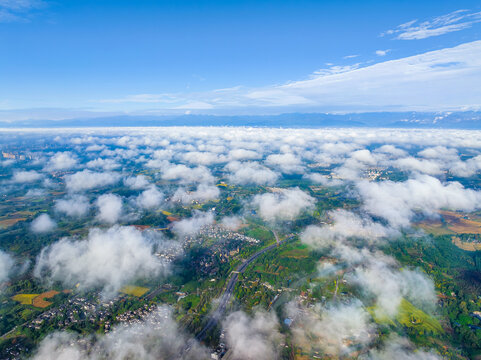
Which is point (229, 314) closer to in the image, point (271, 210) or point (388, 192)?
point (271, 210)

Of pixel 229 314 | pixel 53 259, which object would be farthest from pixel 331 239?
pixel 53 259

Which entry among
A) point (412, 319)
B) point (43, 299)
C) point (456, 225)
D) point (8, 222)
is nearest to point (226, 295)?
point (412, 319)

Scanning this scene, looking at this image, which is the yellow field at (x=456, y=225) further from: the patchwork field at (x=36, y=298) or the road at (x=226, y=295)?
the patchwork field at (x=36, y=298)

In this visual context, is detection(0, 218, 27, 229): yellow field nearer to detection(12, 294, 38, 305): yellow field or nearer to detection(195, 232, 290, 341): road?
detection(12, 294, 38, 305): yellow field

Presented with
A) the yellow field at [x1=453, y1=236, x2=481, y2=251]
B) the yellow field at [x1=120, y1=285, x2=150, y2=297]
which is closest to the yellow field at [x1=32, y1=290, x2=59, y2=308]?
the yellow field at [x1=120, y1=285, x2=150, y2=297]

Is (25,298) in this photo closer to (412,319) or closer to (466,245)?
(412,319)

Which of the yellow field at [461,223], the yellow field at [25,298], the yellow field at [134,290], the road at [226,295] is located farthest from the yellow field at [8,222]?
the yellow field at [461,223]

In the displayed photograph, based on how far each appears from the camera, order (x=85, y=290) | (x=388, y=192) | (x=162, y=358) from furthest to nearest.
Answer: (x=388, y=192) → (x=85, y=290) → (x=162, y=358)
